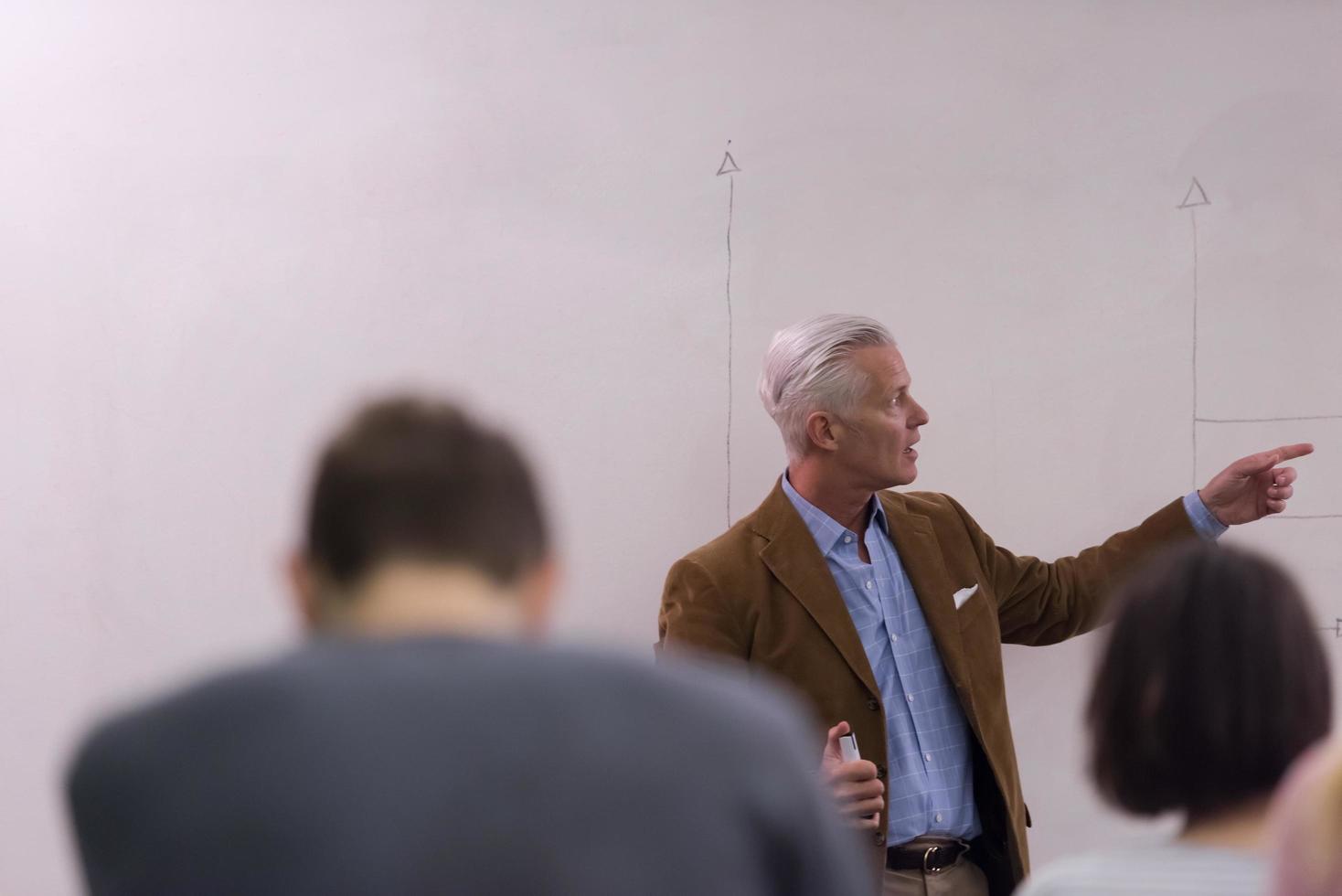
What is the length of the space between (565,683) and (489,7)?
172 centimetres

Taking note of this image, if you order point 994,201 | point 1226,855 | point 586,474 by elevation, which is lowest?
point 1226,855

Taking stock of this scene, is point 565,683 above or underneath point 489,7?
underneath

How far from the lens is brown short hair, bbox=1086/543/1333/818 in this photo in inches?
43.5

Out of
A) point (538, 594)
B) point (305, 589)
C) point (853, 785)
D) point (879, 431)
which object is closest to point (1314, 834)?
point (538, 594)

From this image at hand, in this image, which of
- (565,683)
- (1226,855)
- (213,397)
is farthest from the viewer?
(213,397)

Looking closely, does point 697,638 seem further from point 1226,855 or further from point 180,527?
point 1226,855

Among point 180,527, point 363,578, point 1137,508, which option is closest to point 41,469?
point 180,527

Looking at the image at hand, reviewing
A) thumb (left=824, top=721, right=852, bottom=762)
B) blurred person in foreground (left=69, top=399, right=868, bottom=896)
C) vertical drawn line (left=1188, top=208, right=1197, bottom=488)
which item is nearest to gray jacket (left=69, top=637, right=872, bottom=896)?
blurred person in foreground (left=69, top=399, right=868, bottom=896)

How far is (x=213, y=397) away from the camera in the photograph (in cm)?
230

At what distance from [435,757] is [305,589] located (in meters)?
0.18

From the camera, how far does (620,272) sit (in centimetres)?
238

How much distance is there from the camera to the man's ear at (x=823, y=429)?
2.28 meters

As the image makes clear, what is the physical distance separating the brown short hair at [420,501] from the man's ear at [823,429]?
1.30 metres

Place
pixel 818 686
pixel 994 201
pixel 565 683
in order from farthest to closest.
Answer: pixel 994 201
pixel 818 686
pixel 565 683
